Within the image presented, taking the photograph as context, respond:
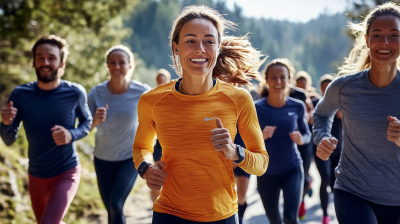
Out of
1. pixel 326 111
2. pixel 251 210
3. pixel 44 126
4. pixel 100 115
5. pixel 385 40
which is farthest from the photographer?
pixel 251 210

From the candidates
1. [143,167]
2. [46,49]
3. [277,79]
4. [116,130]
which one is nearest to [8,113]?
[46,49]

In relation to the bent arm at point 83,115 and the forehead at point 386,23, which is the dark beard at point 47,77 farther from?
the forehead at point 386,23

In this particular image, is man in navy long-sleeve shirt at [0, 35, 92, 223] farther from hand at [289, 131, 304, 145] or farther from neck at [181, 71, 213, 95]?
hand at [289, 131, 304, 145]

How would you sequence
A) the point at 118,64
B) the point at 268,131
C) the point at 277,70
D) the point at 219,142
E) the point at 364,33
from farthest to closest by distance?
the point at 277,70
the point at 118,64
the point at 268,131
the point at 364,33
the point at 219,142

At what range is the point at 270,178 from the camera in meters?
4.54

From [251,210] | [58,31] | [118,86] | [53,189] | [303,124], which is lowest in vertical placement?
[251,210]

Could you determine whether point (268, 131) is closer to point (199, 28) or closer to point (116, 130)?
point (116, 130)

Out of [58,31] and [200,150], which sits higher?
[58,31]

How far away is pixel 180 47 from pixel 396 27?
1.58 metres

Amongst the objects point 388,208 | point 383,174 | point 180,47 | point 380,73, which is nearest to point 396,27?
point 380,73

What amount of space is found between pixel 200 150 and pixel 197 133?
10 centimetres

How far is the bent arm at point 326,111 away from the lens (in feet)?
10.4

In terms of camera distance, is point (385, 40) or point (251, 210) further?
point (251, 210)

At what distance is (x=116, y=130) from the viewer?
4.71 metres
